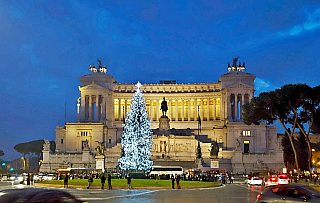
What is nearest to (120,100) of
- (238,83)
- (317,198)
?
(238,83)

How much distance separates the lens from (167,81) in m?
135

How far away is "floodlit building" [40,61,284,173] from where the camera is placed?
294ft

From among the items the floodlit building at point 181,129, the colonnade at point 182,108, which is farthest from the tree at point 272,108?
the colonnade at point 182,108

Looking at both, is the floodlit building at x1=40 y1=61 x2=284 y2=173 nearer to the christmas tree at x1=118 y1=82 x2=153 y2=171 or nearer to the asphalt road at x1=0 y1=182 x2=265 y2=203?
the christmas tree at x1=118 y1=82 x2=153 y2=171

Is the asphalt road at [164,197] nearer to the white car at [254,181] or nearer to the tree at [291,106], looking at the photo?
the white car at [254,181]

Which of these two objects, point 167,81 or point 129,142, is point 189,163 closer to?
point 129,142

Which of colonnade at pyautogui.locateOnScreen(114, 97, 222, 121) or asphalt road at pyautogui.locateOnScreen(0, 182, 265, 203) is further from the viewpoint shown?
colonnade at pyautogui.locateOnScreen(114, 97, 222, 121)

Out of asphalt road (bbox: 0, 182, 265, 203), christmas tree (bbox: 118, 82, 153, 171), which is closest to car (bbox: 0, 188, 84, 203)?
asphalt road (bbox: 0, 182, 265, 203)

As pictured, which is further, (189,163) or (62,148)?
(62,148)

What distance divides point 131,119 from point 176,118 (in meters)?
63.2

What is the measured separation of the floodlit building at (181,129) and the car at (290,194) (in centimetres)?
5997

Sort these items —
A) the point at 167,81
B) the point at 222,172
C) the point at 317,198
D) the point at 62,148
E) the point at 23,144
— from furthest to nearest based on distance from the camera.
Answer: the point at 23,144 → the point at 167,81 → the point at 62,148 → the point at 222,172 → the point at 317,198

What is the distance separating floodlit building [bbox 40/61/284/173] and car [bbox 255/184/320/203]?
5997 cm

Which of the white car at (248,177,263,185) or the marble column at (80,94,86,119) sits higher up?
the marble column at (80,94,86,119)
